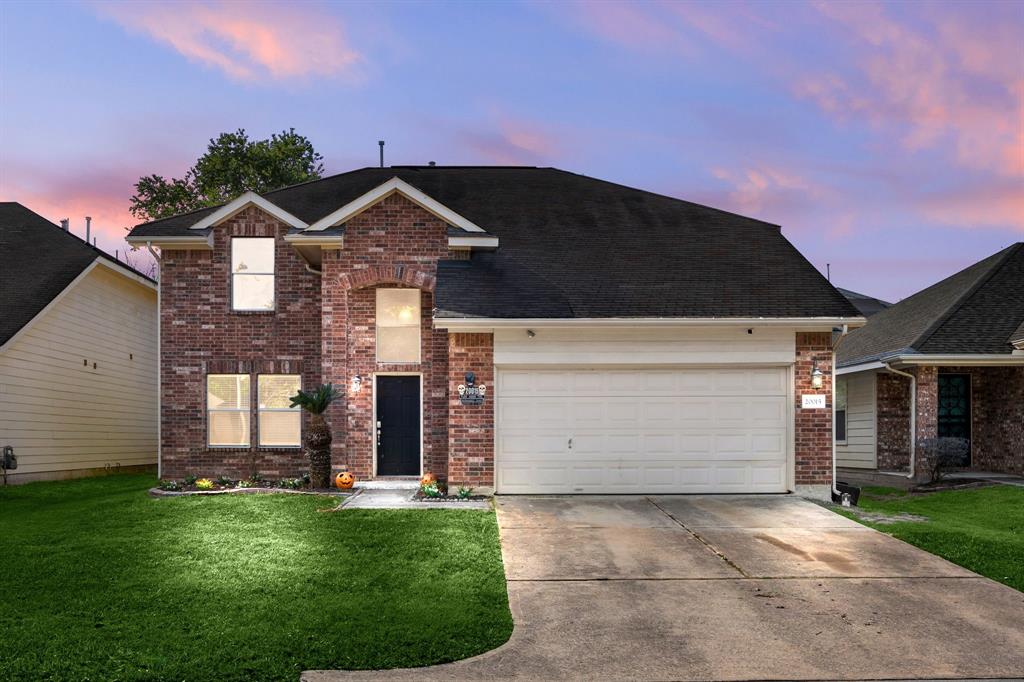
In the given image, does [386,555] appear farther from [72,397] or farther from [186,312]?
[72,397]

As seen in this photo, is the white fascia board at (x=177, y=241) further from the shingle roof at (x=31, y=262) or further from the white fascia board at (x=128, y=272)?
Answer: the white fascia board at (x=128, y=272)

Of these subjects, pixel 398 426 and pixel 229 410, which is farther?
pixel 229 410

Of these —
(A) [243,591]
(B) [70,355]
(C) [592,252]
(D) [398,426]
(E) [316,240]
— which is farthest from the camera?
(B) [70,355]

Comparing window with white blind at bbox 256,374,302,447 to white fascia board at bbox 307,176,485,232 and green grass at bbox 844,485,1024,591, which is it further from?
green grass at bbox 844,485,1024,591

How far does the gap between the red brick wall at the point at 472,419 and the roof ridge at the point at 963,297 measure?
30.3 ft

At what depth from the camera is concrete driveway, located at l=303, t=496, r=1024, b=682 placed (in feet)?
17.8

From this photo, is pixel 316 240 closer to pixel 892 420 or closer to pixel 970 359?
pixel 970 359

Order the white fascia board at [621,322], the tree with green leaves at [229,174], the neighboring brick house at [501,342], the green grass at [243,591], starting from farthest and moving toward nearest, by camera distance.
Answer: the tree with green leaves at [229,174] → the neighboring brick house at [501,342] → the white fascia board at [621,322] → the green grass at [243,591]

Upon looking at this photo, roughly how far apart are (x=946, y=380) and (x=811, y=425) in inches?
252

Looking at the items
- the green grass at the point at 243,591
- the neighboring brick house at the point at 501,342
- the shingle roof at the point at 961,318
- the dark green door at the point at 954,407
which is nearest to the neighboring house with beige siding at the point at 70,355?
the neighboring brick house at the point at 501,342

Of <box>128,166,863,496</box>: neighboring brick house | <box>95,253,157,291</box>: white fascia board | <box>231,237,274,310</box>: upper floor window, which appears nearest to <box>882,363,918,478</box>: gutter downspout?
<box>128,166,863,496</box>: neighboring brick house

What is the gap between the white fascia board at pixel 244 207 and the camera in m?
14.9

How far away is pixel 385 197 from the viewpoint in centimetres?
1383

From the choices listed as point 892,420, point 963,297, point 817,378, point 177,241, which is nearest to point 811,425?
point 817,378
